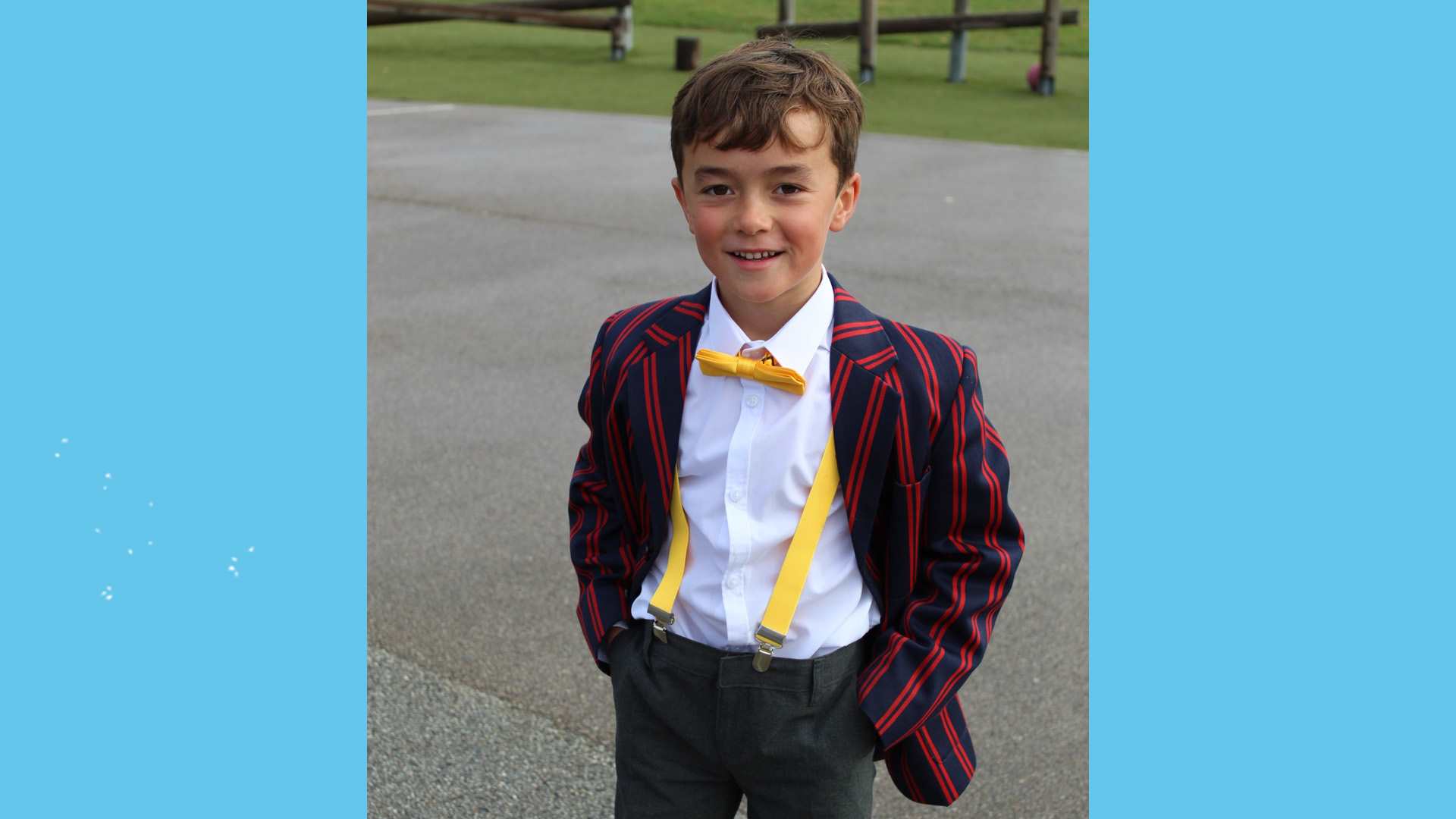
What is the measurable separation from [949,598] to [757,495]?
270 millimetres

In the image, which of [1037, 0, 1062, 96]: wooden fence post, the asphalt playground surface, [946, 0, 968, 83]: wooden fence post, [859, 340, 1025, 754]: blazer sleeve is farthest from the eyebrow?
[946, 0, 968, 83]: wooden fence post

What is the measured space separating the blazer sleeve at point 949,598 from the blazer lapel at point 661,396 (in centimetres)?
31

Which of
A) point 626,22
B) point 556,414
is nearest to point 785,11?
point 626,22

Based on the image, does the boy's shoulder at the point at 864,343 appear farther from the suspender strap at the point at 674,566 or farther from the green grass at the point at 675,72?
the green grass at the point at 675,72

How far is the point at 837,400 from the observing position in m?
1.78

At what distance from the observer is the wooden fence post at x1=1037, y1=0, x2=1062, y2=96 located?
13859 millimetres

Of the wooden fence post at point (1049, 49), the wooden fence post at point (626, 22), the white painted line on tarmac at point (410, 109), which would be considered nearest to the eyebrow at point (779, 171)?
the white painted line on tarmac at point (410, 109)

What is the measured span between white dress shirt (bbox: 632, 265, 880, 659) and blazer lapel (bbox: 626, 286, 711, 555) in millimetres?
17

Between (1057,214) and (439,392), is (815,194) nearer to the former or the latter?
(439,392)

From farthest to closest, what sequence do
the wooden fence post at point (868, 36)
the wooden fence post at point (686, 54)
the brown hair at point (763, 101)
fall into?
the wooden fence post at point (686, 54) < the wooden fence post at point (868, 36) < the brown hair at point (763, 101)

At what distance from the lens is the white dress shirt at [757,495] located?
5.89ft

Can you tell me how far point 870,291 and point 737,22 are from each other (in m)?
14.1

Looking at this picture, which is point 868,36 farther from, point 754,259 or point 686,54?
point 754,259

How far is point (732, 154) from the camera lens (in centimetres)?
172
